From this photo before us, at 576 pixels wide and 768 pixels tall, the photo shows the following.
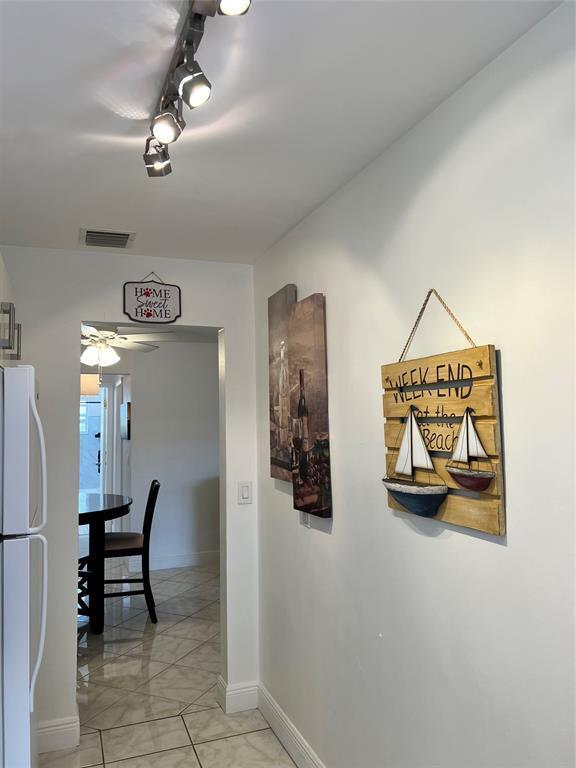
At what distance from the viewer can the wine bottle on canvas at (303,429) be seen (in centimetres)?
258

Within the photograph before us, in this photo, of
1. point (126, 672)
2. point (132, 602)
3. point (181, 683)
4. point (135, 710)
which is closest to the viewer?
point (135, 710)

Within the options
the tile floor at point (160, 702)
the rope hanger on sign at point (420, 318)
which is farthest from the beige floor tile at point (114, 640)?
the rope hanger on sign at point (420, 318)

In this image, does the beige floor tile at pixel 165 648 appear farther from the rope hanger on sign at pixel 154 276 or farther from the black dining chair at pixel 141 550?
the rope hanger on sign at pixel 154 276

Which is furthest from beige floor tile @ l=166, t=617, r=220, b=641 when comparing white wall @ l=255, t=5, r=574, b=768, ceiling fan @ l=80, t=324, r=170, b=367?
ceiling fan @ l=80, t=324, r=170, b=367

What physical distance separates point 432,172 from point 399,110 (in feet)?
0.68

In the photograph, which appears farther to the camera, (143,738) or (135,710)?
(135,710)

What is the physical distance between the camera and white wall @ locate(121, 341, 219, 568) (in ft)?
20.2

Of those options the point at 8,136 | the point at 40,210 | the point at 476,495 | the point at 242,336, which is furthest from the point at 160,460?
the point at 476,495

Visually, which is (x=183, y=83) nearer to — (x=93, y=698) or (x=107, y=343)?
(x=93, y=698)

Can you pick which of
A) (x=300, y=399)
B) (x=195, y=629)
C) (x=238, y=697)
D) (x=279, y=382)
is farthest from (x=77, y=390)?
(x=195, y=629)

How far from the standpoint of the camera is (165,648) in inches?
159

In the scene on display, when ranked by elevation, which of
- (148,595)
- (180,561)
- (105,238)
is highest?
(105,238)

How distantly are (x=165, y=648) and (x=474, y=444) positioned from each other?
3275 mm

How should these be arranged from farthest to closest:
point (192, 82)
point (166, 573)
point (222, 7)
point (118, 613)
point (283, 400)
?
point (166, 573) → point (118, 613) → point (283, 400) → point (192, 82) → point (222, 7)
